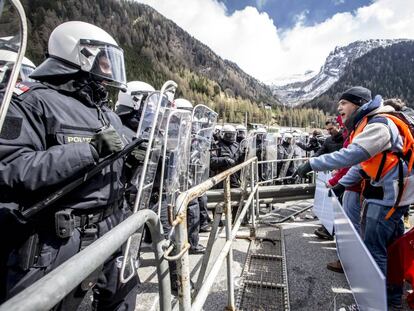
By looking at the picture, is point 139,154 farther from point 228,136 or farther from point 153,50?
point 153,50

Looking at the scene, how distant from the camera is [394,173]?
2.61m

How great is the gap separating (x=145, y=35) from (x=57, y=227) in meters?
126

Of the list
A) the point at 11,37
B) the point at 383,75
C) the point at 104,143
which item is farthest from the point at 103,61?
the point at 383,75

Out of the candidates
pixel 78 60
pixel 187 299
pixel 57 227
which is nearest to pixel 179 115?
pixel 78 60

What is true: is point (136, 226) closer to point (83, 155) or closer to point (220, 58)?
point (83, 155)

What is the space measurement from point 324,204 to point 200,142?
7.43ft

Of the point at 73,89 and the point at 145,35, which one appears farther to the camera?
the point at 145,35

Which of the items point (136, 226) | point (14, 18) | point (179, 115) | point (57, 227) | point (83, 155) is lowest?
point (57, 227)

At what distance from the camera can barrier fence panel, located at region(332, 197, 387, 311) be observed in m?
1.66

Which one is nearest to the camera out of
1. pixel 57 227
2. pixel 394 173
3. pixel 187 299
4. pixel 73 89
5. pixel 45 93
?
pixel 187 299

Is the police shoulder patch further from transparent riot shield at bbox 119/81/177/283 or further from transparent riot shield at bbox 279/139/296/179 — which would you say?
transparent riot shield at bbox 279/139/296/179

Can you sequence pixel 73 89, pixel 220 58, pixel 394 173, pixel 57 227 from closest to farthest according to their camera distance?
pixel 57 227 → pixel 73 89 → pixel 394 173 → pixel 220 58

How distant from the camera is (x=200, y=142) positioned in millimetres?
4062

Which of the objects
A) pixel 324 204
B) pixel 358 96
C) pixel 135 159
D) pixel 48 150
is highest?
pixel 358 96
